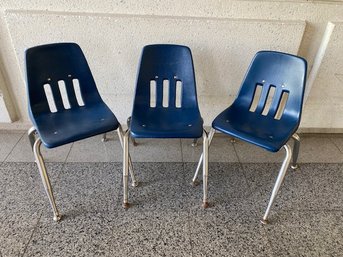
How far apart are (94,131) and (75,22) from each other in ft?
2.37

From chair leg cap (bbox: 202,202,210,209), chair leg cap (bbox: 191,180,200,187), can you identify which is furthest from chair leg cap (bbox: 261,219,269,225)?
chair leg cap (bbox: 191,180,200,187)

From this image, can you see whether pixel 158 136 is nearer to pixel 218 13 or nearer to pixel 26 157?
pixel 218 13

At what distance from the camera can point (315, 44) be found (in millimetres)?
1665

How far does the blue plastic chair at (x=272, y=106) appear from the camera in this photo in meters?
1.29

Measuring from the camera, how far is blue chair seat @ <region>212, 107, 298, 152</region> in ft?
4.00

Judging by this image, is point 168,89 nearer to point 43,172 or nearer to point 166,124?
point 166,124

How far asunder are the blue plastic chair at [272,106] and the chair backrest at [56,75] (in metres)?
0.81

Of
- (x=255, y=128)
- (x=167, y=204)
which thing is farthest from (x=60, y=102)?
(x=255, y=128)

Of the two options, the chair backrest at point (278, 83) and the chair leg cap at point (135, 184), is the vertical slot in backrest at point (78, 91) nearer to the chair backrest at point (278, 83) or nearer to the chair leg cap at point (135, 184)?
the chair leg cap at point (135, 184)

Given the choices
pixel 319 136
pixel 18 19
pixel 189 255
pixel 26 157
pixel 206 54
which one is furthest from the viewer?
pixel 319 136

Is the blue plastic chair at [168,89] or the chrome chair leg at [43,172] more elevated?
the blue plastic chair at [168,89]

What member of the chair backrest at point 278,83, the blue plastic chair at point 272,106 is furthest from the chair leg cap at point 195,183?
the chair backrest at point 278,83

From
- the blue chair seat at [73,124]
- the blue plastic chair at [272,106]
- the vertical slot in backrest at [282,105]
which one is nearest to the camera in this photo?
the blue chair seat at [73,124]

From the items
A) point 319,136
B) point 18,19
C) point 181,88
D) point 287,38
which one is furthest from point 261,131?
point 18,19
